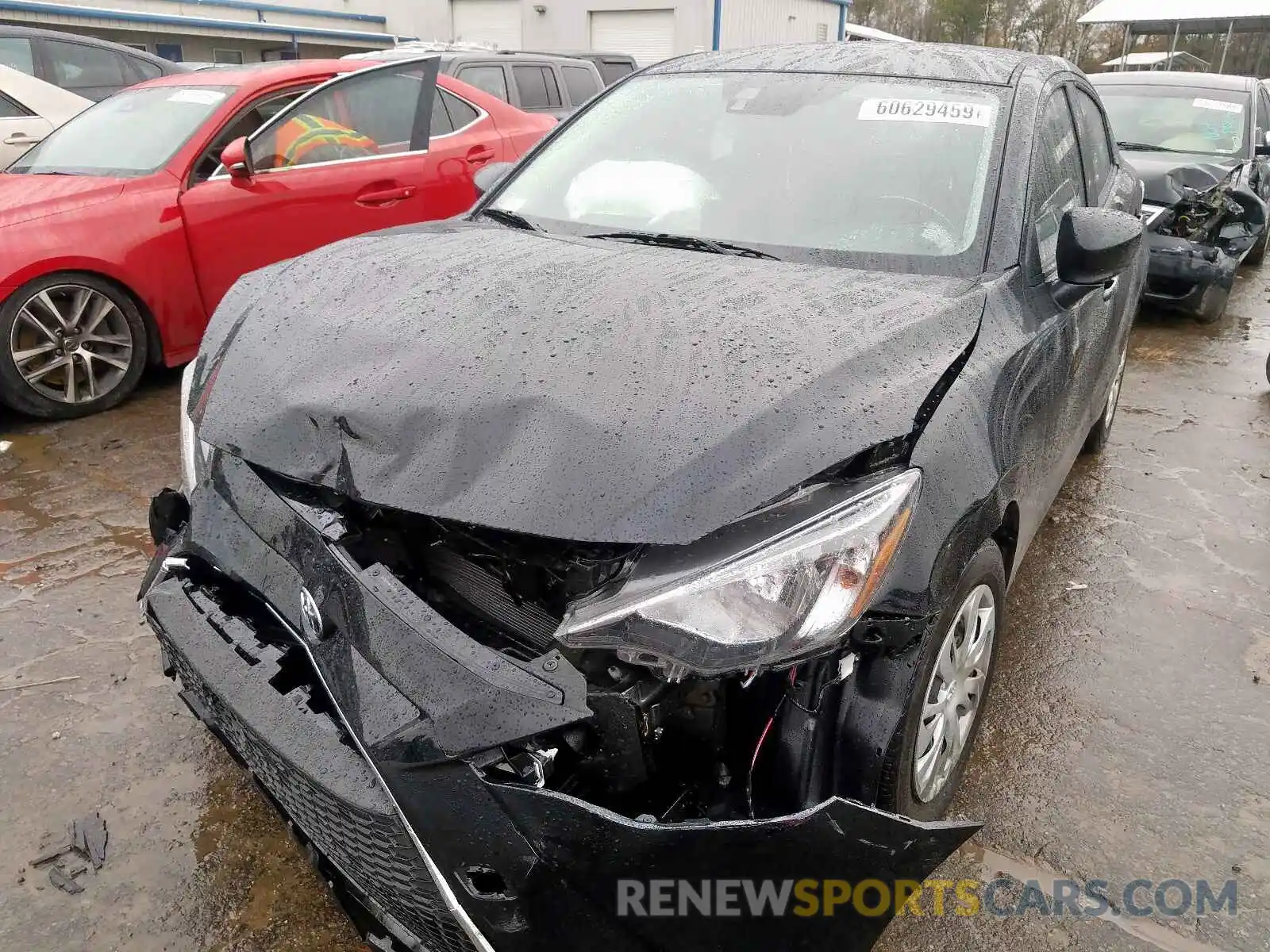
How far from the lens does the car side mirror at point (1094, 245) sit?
218cm

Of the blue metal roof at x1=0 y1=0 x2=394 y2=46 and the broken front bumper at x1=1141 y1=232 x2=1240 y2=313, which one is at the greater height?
the blue metal roof at x1=0 y1=0 x2=394 y2=46

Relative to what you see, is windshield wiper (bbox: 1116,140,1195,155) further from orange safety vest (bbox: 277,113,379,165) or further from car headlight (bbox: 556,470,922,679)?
car headlight (bbox: 556,470,922,679)

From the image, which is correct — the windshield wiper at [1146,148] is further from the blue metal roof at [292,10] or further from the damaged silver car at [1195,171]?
the blue metal roof at [292,10]

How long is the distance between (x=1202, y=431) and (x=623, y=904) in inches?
176

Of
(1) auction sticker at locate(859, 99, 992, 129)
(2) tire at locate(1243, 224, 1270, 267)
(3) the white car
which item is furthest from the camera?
(2) tire at locate(1243, 224, 1270, 267)

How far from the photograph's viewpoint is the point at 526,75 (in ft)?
23.9

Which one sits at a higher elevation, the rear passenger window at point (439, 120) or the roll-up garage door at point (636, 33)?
the roll-up garage door at point (636, 33)

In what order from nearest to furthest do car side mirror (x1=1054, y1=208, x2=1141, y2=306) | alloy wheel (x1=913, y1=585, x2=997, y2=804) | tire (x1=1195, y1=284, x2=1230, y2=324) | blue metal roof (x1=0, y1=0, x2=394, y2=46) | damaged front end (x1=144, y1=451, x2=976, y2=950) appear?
damaged front end (x1=144, y1=451, x2=976, y2=950), alloy wheel (x1=913, y1=585, x2=997, y2=804), car side mirror (x1=1054, y1=208, x2=1141, y2=306), tire (x1=1195, y1=284, x2=1230, y2=324), blue metal roof (x1=0, y1=0, x2=394, y2=46)

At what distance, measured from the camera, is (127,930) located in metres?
1.89

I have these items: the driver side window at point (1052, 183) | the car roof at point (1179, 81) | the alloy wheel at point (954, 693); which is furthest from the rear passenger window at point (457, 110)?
the car roof at point (1179, 81)

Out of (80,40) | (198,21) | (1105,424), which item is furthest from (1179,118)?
(198,21)

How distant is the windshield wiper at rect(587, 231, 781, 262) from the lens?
234 cm

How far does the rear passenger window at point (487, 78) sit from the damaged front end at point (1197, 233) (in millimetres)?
4607

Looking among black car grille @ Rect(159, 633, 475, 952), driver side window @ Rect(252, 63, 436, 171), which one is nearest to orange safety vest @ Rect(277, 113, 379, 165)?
driver side window @ Rect(252, 63, 436, 171)
